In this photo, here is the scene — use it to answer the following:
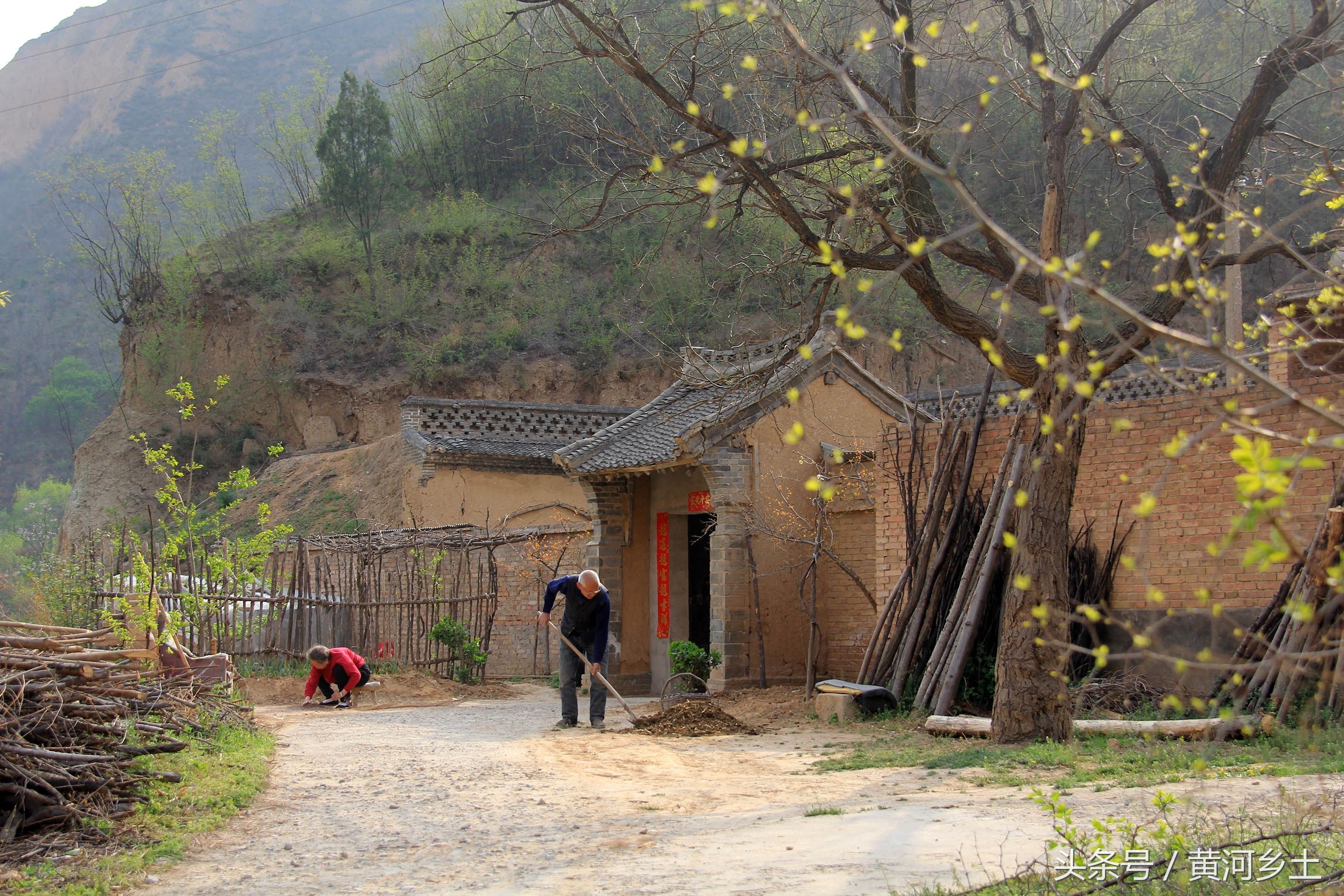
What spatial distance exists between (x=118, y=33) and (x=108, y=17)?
5.50m

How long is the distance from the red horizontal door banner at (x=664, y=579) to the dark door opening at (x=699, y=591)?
0.97 feet

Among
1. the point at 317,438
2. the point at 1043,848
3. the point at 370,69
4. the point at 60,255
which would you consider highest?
the point at 370,69

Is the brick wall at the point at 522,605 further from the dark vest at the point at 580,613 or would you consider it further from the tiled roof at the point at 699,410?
the dark vest at the point at 580,613

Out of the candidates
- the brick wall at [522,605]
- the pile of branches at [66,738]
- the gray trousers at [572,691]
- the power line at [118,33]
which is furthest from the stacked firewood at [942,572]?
the power line at [118,33]

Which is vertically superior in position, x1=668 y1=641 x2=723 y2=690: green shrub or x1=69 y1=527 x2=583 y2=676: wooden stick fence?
x1=69 y1=527 x2=583 y2=676: wooden stick fence

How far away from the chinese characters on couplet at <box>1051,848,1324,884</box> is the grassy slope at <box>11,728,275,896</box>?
161 inches

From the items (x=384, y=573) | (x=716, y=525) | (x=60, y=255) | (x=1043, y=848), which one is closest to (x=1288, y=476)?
(x=1043, y=848)

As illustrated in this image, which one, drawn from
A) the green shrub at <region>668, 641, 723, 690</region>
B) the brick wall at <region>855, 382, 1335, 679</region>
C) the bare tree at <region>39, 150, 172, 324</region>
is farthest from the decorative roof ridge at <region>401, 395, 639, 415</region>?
the bare tree at <region>39, 150, 172, 324</region>

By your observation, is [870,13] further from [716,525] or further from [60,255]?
[60,255]

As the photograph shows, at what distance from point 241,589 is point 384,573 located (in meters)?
3.19

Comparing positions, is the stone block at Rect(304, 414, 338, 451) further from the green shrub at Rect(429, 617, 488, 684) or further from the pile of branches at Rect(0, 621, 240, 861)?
the pile of branches at Rect(0, 621, 240, 861)

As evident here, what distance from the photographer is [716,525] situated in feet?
44.5

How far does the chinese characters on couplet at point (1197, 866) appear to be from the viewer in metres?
4.10

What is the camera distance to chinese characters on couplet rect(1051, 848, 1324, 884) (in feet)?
13.4
